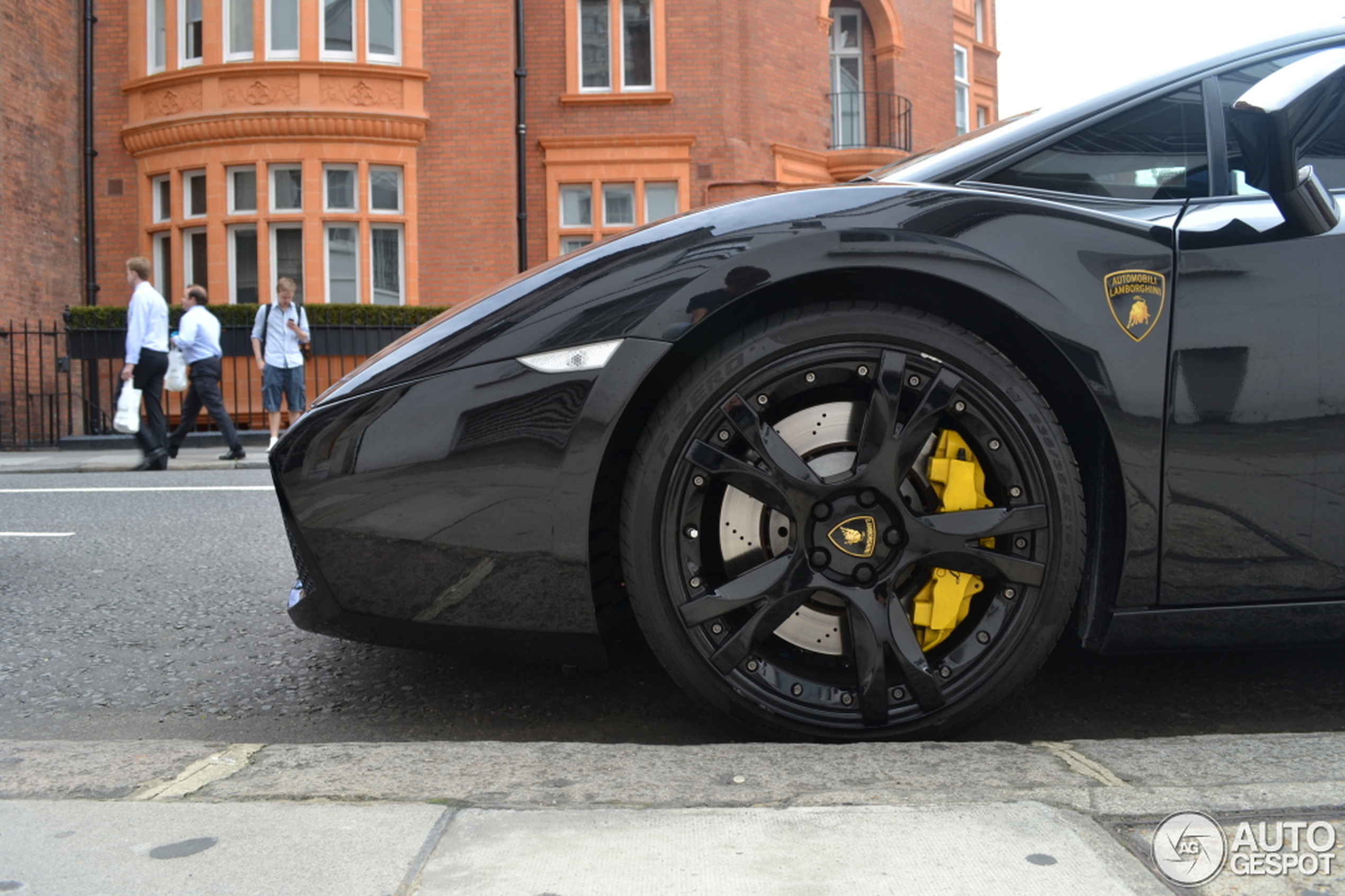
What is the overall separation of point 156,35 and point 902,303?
18.1 m

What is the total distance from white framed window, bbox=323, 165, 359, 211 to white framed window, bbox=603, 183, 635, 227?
12.5 feet

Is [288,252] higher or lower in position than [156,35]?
lower

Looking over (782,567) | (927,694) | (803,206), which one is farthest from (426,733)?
(803,206)

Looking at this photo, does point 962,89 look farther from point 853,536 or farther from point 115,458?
point 853,536

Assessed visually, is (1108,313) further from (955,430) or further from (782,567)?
(782,567)

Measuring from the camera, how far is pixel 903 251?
2002 millimetres

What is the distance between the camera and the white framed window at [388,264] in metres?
16.8

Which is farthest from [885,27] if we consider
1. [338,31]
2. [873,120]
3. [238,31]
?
[238,31]

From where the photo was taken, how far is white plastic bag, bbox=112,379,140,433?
9.90 metres

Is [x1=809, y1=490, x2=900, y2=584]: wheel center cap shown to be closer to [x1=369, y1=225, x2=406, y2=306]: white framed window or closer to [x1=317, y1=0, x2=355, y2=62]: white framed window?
[x1=369, y1=225, x2=406, y2=306]: white framed window

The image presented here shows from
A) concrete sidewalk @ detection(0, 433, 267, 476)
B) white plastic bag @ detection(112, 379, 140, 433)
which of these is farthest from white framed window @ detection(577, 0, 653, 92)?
white plastic bag @ detection(112, 379, 140, 433)

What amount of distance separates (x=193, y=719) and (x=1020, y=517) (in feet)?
5.84

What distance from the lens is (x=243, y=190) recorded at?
55.2 feet

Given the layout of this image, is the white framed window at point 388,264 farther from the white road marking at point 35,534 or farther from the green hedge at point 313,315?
the white road marking at point 35,534
